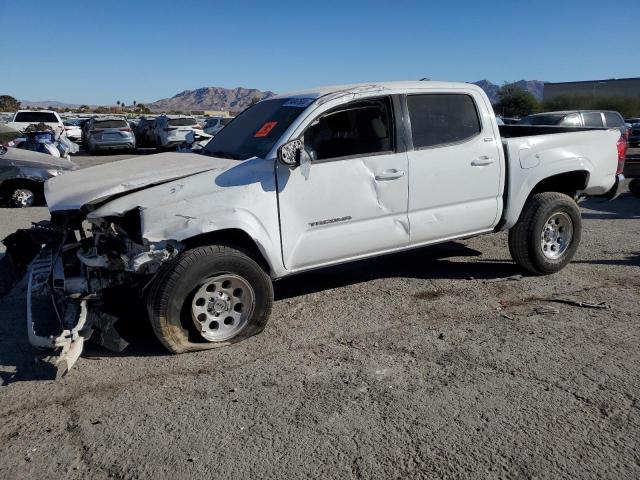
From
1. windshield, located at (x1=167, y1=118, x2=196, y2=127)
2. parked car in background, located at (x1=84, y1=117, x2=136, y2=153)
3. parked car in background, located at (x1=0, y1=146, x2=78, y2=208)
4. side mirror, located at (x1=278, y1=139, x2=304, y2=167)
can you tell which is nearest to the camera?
side mirror, located at (x1=278, y1=139, x2=304, y2=167)

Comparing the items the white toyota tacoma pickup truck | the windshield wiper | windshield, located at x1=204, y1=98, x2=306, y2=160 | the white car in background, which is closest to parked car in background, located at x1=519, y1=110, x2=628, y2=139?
the white toyota tacoma pickup truck

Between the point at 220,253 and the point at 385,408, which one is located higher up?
the point at 220,253

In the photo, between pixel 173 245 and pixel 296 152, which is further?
pixel 296 152

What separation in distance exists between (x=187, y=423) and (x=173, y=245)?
1272 mm

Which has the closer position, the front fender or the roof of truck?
the front fender

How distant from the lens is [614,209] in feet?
33.7

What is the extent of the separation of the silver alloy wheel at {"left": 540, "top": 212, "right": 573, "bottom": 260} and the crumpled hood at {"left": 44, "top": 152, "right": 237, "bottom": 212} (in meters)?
3.43

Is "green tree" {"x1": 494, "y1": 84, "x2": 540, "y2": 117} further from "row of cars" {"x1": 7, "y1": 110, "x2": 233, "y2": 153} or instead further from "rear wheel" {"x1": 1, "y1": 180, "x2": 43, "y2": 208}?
"rear wheel" {"x1": 1, "y1": 180, "x2": 43, "y2": 208}

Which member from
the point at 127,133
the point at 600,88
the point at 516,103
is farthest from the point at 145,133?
the point at 600,88

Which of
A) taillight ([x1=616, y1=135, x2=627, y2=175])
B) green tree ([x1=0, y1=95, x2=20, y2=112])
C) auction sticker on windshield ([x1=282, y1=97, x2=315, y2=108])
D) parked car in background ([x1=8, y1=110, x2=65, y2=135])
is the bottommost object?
taillight ([x1=616, y1=135, x2=627, y2=175])

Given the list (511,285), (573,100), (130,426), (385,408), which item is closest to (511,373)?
(385,408)

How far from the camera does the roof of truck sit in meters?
5.02

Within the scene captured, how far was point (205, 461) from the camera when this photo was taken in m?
3.04

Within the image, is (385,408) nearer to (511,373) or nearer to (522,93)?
(511,373)
